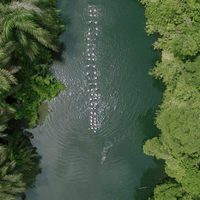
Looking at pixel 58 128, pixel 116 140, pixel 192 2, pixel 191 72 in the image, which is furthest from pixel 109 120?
pixel 192 2

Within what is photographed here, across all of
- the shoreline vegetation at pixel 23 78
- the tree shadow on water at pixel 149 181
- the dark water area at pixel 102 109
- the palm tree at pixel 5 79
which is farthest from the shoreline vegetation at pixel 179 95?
the palm tree at pixel 5 79

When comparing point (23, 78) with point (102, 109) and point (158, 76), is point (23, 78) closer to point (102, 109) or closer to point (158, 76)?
point (102, 109)

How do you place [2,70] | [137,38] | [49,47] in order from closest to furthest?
[2,70], [49,47], [137,38]


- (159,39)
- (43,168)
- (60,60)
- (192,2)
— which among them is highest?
(192,2)

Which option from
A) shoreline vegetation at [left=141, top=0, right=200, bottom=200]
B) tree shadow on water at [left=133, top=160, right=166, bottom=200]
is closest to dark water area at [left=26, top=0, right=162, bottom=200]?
tree shadow on water at [left=133, top=160, right=166, bottom=200]

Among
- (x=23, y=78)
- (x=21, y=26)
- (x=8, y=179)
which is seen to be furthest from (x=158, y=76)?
(x=8, y=179)

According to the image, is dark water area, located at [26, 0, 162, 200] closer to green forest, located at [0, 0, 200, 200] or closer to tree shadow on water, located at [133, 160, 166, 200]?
tree shadow on water, located at [133, 160, 166, 200]

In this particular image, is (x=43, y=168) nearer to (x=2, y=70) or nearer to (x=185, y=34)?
(x=2, y=70)
